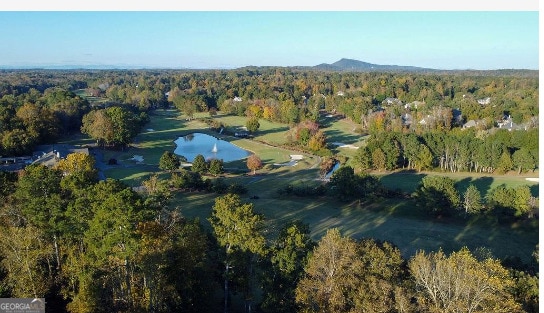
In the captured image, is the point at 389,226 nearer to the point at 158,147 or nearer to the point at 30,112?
the point at 158,147

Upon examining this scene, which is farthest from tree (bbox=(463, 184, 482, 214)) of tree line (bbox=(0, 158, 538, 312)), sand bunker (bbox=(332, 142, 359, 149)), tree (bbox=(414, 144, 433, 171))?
sand bunker (bbox=(332, 142, 359, 149))

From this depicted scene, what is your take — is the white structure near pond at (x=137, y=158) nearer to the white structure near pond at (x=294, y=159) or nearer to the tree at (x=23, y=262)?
the white structure near pond at (x=294, y=159)

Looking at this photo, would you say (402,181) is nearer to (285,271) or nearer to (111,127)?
(285,271)

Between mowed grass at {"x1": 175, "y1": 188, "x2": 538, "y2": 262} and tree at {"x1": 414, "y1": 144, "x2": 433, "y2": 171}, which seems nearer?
mowed grass at {"x1": 175, "y1": 188, "x2": 538, "y2": 262}

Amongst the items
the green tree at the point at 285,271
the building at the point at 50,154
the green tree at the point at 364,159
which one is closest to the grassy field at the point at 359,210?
the green tree at the point at 364,159

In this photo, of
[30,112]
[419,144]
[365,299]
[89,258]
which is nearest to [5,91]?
[30,112]

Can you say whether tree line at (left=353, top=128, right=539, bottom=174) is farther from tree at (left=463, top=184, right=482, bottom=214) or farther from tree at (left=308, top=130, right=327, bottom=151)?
tree at (left=463, top=184, right=482, bottom=214)
